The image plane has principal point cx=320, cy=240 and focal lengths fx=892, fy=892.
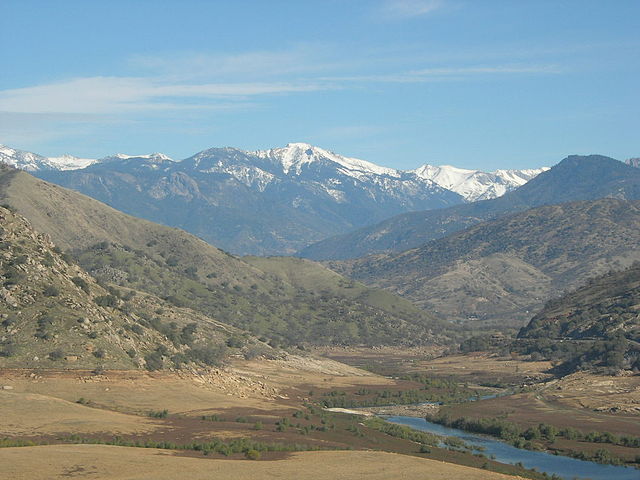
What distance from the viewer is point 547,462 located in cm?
9944

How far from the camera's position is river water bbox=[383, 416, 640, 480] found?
9162 centimetres

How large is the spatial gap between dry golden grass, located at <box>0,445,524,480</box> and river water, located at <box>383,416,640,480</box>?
1869 centimetres

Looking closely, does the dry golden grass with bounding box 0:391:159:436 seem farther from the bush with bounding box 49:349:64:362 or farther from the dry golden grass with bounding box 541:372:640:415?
the dry golden grass with bounding box 541:372:640:415

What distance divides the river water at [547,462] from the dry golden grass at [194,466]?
61.3ft

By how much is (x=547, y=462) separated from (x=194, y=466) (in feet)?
146

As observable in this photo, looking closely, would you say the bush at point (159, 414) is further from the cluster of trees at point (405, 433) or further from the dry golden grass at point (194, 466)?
the cluster of trees at point (405, 433)

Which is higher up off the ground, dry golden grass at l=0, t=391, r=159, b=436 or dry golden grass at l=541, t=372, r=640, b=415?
dry golden grass at l=541, t=372, r=640, b=415

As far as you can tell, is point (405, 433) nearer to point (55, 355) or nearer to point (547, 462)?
point (547, 462)

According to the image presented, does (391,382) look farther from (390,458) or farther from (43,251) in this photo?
(390,458)

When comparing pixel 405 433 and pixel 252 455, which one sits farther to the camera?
pixel 405 433

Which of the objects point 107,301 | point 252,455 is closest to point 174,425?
point 252,455

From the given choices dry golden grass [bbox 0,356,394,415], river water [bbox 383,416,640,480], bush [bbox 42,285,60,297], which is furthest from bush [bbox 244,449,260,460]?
bush [bbox 42,285,60,297]

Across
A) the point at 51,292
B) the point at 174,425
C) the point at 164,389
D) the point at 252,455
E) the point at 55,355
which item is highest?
the point at 51,292

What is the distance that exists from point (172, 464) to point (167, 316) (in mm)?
103925
